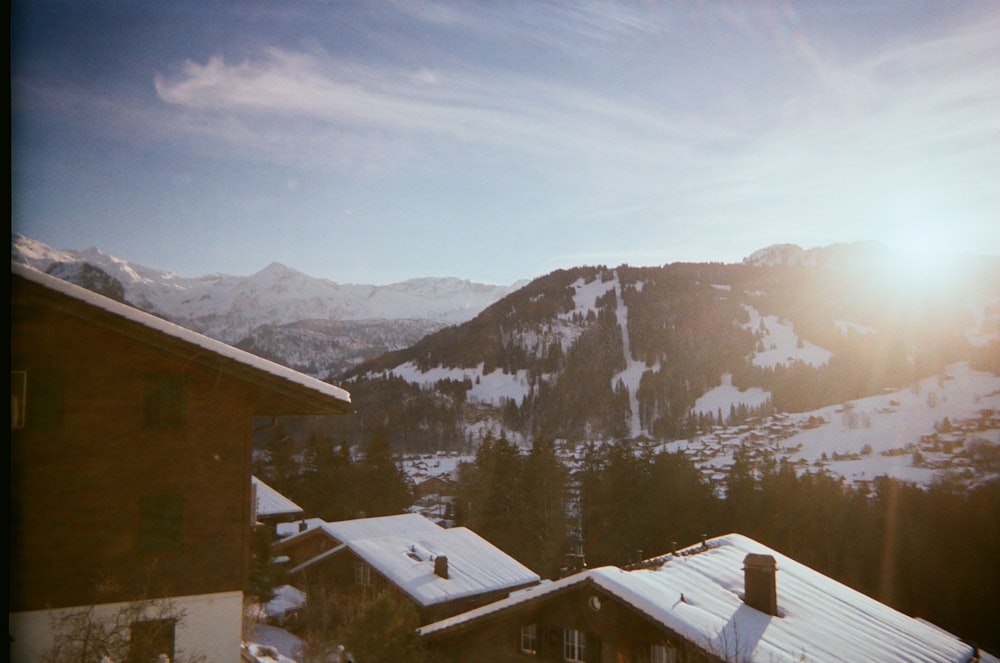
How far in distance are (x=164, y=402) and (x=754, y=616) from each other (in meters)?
9.26

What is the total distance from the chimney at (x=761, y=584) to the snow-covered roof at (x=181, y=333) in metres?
8.17

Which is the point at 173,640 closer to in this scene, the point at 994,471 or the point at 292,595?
the point at 292,595

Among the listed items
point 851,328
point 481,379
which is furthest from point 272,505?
point 851,328

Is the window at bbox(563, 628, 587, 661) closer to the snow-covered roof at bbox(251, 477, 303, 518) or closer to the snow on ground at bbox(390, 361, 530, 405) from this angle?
the snow-covered roof at bbox(251, 477, 303, 518)

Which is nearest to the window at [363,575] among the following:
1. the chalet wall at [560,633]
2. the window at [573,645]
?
the chalet wall at [560,633]

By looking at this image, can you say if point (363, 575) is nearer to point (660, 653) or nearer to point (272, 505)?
point (272, 505)

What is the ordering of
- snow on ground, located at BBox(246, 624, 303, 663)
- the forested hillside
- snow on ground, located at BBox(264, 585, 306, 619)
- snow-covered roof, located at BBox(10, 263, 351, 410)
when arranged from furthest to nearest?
the forested hillside
snow on ground, located at BBox(264, 585, 306, 619)
snow on ground, located at BBox(246, 624, 303, 663)
snow-covered roof, located at BBox(10, 263, 351, 410)

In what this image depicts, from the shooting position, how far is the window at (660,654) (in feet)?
33.4

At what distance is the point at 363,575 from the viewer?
→ 22.8 meters

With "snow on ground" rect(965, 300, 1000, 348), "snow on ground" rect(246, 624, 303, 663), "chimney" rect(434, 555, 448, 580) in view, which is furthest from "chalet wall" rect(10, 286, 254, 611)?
"snow on ground" rect(965, 300, 1000, 348)

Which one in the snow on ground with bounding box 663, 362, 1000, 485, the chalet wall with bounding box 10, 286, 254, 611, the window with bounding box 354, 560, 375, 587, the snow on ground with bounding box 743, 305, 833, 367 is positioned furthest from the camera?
the snow on ground with bounding box 743, 305, 833, 367

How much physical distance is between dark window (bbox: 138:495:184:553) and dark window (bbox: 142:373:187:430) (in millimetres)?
727

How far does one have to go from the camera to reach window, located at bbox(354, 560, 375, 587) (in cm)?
2245

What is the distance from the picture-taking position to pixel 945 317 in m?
120
